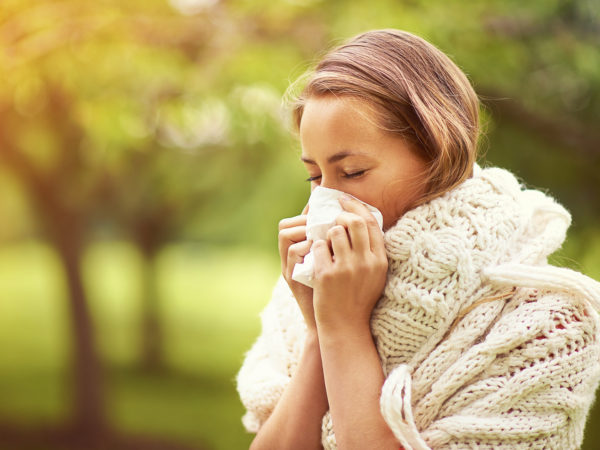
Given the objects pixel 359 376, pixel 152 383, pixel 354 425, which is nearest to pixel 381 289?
pixel 359 376

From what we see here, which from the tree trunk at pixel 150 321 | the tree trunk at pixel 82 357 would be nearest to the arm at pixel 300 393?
the tree trunk at pixel 82 357

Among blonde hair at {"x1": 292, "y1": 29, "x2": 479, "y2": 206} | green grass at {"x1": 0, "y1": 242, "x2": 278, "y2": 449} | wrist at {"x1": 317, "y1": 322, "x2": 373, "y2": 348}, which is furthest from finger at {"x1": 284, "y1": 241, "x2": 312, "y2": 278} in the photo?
green grass at {"x1": 0, "y1": 242, "x2": 278, "y2": 449}

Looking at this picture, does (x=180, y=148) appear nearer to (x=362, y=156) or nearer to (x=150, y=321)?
(x=150, y=321)

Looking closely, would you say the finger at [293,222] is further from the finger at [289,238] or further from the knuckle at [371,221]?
the knuckle at [371,221]

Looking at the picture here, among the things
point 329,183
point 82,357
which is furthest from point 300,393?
point 82,357

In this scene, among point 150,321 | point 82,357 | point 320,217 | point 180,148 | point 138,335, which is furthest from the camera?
point 138,335

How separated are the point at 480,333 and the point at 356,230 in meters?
0.44

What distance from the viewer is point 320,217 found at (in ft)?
6.01

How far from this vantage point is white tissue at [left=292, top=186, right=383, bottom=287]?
182 cm

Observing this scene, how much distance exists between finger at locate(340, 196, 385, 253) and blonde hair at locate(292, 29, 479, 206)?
15 cm

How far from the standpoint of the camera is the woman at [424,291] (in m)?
1.70

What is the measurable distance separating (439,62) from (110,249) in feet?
62.8

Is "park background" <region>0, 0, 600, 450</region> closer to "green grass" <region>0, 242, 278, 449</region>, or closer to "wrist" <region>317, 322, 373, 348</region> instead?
"green grass" <region>0, 242, 278, 449</region>

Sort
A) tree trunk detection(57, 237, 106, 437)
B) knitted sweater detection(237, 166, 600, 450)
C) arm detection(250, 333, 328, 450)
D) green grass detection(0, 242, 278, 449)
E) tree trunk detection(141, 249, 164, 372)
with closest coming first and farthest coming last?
knitted sweater detection(237, 166, 600, 450)
arm detection(250, 333, 328, 450)
tree trunk detection(57, 237, 106, 437)
green grass detection(0, 242, 278, 449)
tree trunk detection(141, 249, 164, 372)
